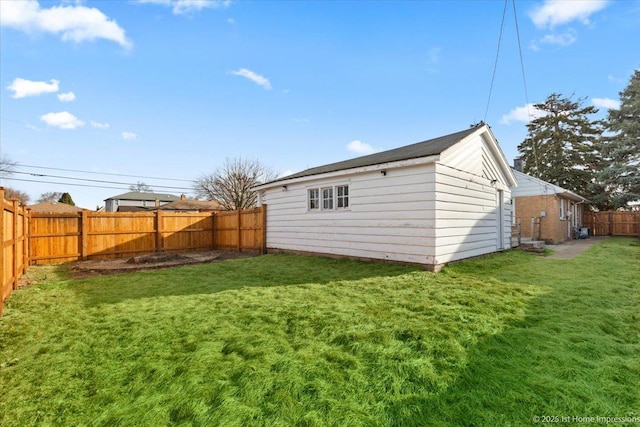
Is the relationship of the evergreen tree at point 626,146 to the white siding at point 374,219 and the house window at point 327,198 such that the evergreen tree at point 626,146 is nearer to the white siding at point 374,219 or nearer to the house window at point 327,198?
the white siding at point 374,219

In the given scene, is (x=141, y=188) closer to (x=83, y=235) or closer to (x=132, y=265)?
(x=83, y=235)

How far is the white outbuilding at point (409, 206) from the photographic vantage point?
753 cm

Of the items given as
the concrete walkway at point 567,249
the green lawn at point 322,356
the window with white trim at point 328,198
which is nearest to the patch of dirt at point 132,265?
the green lawn at point 322,356

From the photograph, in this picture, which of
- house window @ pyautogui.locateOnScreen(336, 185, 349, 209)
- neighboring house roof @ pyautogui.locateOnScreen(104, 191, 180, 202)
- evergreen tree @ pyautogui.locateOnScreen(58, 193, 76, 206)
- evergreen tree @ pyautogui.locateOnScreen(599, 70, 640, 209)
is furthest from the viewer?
evergreen tree @ pyautogui.locateOnScreen(58, 193, 76, 206)

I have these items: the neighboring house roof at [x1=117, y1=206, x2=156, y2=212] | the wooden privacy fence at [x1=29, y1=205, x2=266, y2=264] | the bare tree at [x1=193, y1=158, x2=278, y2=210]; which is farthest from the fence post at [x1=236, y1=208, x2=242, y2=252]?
the neighboring house roof at [x1=117, y1=206, x2=156, y2=212]

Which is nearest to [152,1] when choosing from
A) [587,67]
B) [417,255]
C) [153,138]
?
[417,255]

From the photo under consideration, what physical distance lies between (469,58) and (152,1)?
1053 centimetres

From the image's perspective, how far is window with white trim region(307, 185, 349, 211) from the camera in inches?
375

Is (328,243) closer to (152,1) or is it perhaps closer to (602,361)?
(602,361)

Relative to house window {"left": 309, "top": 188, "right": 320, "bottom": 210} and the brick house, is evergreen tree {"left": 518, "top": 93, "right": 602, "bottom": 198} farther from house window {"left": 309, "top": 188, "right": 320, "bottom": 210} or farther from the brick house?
house window {"left": 309, "top": 188, "right": 320, "bottom": 210}

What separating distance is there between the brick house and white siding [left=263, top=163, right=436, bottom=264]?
1101cm

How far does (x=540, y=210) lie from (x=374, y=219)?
523 inches

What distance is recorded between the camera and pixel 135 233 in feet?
39.8

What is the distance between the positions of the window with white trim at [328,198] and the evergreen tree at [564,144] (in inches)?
1047
